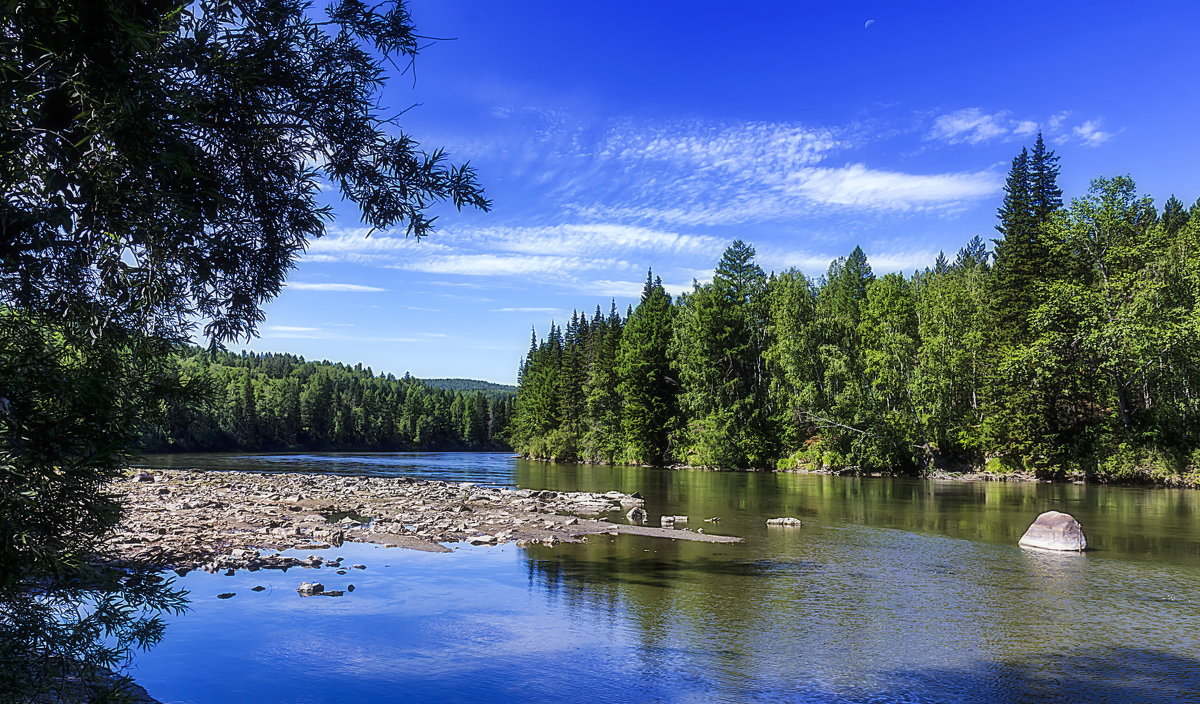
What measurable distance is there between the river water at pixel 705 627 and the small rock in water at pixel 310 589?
46 centimetres

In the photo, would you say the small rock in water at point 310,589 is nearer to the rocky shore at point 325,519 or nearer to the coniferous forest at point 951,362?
the rocky shore at point 325,519

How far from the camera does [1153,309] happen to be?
45406mm

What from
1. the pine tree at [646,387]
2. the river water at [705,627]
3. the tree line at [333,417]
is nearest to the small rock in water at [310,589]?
the river water at [705,627]

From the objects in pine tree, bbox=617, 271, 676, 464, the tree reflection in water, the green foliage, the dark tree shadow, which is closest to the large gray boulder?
the dark tree shadow

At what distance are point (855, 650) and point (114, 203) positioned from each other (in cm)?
1047

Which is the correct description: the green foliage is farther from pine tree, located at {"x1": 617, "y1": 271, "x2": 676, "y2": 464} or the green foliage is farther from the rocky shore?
pine tree, located at {"x1": 617, "y1": 271, "x2": 676, "y2": 464}

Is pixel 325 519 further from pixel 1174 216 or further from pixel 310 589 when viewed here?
pixel 1174 216

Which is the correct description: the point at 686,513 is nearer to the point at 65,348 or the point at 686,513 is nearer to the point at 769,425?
the point at 65,348

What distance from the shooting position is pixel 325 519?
76.3ft

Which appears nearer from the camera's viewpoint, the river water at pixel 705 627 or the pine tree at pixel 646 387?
the river water at pixel 705 627

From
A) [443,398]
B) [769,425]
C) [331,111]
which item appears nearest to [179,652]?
[331,111]

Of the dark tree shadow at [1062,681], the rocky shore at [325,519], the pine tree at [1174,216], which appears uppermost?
the pine tree at [1174,216]

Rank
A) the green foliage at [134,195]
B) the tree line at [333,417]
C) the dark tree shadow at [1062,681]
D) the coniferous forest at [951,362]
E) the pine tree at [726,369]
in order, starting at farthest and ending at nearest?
1. the tree line at [333,417]
2. the pine tree at [726,369]
3. the coniferous forest at [951,362]
4. the dark tree shadow at [1062,681]
5. the green foliage at [134,195]

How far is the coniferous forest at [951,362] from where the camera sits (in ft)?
153
